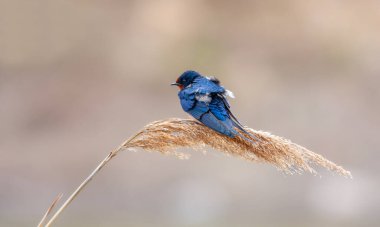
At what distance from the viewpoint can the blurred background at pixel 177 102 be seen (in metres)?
12.4

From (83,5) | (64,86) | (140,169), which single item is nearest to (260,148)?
(140,169)

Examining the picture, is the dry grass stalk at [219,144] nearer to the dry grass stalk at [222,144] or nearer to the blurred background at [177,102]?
the dry grass stalk at [222,144]

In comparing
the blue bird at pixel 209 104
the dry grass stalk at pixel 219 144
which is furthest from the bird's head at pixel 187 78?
the dry grass stalk at pixel 219 144

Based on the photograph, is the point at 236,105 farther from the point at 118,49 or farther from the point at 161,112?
the point at 118,49

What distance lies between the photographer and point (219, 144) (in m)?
3.23

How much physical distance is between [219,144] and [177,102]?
1067 centimetres

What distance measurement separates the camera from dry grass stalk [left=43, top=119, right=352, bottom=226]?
3.03m

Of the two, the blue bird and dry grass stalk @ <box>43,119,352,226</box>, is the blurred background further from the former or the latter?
dry grass stalk @ <box>43,119,352,226</box>

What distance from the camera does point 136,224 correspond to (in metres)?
11.3

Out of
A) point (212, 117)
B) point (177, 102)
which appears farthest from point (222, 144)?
point (177, 102)

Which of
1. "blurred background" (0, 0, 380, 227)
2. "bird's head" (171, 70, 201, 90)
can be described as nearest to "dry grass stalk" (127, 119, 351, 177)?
"bird's head" (171, 70, 201, 90)

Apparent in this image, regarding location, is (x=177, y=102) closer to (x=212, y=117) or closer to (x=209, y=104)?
(x=209, y=104)

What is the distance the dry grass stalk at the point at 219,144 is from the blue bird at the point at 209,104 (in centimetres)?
5

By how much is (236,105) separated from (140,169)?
180cm
